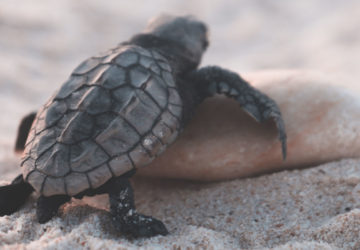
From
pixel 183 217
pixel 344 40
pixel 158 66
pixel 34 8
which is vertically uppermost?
pixel 34 8

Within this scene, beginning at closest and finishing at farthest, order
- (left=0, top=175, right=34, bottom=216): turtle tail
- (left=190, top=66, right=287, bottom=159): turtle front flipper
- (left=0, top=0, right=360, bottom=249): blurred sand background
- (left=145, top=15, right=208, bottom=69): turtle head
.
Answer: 1. (left=0, top=0, right=360, bottom=249): blurred sand background
2. (left=0, top=175, right=34, bottom=216): turtle tail
3. (left=190, top=66, right=287, bottom=159): turtle front flipper
4. (left=145, top=15, right=208, bottom=69): turtle head

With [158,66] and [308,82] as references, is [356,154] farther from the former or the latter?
[158,66]

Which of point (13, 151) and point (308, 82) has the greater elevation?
point (308, 82)

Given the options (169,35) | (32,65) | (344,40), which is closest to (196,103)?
(169,35)

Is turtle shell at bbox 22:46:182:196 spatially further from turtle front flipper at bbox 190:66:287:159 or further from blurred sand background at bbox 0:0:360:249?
turtle front flipper at bbox 190:66:287:159

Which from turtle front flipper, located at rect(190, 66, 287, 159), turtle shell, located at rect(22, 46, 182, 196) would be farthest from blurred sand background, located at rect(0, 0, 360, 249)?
turtle front flipper, located at rect(190, 66, 287, 159)

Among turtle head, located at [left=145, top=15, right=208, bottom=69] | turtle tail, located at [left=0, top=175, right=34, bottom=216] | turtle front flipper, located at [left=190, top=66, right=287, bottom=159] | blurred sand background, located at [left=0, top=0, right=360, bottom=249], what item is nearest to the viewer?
blurred sand background, located at [left=0, top=0, right=360, bottom=249]

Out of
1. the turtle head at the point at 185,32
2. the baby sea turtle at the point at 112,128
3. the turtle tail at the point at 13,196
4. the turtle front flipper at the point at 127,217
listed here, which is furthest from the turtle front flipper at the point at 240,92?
the turtle tail at the point at 13,196
